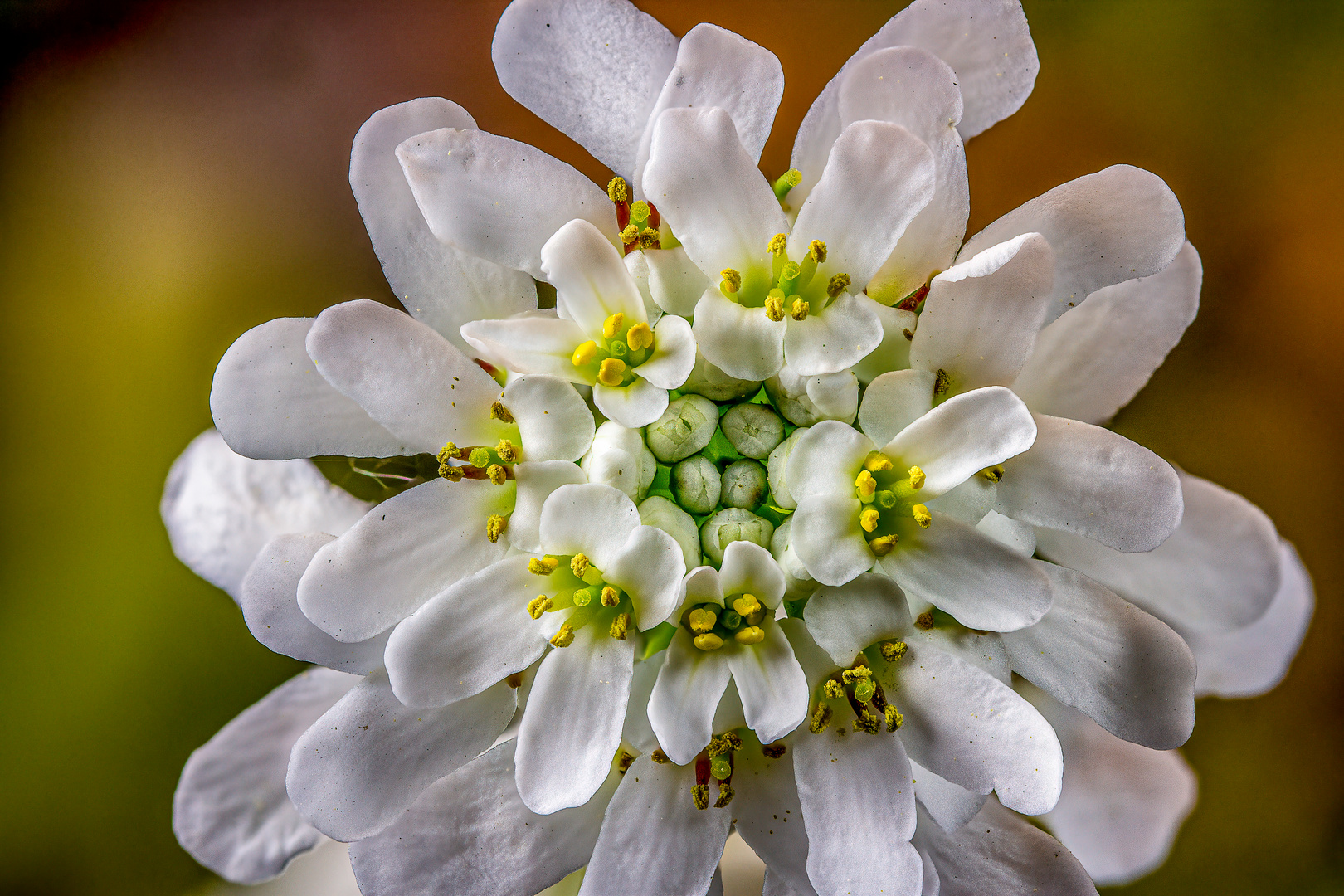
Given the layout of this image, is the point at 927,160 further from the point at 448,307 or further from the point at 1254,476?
the point at 1254,476

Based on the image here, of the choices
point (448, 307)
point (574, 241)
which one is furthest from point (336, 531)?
point (574, 241)

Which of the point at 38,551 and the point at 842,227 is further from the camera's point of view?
the point at 38,551

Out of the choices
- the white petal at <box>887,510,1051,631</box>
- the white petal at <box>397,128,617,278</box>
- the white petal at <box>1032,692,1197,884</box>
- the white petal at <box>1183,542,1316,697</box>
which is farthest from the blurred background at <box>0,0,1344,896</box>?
the white petal at <box>887,510,1051,631</box>

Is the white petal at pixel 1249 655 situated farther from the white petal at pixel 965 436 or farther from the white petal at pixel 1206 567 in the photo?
the white petal at pixel 965 436

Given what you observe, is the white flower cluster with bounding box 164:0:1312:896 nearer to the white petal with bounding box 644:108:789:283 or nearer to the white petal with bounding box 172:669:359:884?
the white petal with bounding box 644:108:789:283

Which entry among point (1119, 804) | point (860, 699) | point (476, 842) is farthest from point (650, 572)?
point (1119, 804)

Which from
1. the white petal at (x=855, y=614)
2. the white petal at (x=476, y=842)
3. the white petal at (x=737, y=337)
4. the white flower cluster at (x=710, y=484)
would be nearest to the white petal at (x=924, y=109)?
the white flower cluster at (x=710, y=484)
